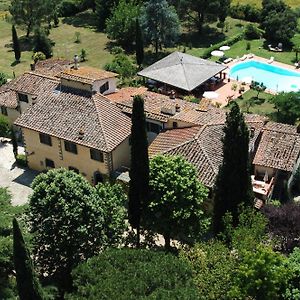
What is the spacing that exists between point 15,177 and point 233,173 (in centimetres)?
2325

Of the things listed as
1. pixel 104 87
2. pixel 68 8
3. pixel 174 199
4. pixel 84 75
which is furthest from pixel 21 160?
pixel 68 8

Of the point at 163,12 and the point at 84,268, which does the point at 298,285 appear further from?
the point at 163,12

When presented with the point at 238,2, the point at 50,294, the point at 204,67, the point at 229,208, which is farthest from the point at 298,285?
the point at 238,2

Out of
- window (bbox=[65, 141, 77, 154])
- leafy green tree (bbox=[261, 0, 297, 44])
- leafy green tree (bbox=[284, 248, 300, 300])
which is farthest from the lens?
leafy green tree (bbox=[261, 0, 297, 44])

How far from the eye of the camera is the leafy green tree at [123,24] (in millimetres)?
79250

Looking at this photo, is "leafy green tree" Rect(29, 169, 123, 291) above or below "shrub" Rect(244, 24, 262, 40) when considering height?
above

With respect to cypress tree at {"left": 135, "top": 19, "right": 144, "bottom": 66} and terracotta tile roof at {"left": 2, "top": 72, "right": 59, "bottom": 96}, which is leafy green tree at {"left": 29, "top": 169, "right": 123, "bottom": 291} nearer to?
terracotta tile roof at {"left": 2, "top": 72, "right": 59, "bottom": 96}

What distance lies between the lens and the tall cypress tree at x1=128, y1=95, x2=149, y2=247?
36906mm

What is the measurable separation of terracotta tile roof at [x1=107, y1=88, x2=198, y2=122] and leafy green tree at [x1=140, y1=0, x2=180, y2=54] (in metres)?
23.6

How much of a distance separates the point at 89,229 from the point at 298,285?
1314 cm

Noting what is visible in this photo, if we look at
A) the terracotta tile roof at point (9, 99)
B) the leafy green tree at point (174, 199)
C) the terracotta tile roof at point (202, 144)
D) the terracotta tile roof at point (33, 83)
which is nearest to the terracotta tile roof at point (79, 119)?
the terracotta tile roof at point (33, 83)

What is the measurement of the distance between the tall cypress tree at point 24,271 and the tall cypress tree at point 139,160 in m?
9.99

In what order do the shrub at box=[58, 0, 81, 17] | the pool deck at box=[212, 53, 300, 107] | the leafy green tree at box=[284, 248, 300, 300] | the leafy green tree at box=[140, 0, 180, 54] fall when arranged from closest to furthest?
the leafy green tree at box=[284, 248, 300, 300]
the pool deck at box=[212, 53, 300, 107]
the leafy green tree at box=[140, 0, 180, 54]
the shrub at box=[58, 0, 81, 17]

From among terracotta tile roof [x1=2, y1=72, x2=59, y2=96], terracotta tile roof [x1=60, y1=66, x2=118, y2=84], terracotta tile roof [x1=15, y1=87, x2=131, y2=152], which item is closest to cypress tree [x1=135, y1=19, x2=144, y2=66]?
terracotta tile roof [x1=2, y1=72, x2=59, y2=96]
